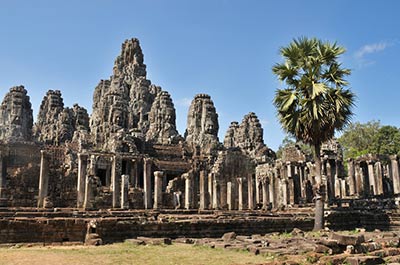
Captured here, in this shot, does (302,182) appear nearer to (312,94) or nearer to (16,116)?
(312,94)

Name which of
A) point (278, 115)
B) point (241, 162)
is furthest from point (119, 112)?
point (278, 115)

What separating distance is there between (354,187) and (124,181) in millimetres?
19588

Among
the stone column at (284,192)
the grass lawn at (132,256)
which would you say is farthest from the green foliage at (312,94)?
Answer: the stone column at (284,192)

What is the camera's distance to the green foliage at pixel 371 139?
55000 millimetres

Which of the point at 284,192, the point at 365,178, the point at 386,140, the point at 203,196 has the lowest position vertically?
the point at 203,196

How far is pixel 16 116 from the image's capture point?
166 feet

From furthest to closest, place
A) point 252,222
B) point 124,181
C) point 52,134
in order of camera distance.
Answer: point 52,134 < point 124,181 < point 252,222

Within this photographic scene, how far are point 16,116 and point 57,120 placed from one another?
12153 mm

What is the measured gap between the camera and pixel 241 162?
42.6 m

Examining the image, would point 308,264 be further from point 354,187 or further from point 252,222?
point 354,187

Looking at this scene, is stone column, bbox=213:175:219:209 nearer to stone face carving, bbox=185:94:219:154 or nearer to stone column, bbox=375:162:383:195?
stone column, bbox=375:162:383:195

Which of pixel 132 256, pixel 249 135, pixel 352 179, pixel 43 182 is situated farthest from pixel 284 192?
pixel 249 135

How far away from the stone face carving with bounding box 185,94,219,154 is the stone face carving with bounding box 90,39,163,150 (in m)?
7.09

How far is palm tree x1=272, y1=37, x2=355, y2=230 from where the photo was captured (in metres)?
17.1
